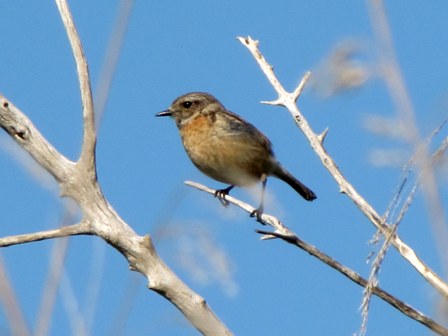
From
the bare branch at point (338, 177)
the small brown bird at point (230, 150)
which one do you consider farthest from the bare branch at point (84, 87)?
the small brown bird at point (230, 150)

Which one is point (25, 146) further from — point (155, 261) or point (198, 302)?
point (198, 302)

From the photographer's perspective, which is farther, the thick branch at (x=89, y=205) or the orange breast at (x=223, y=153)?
the orange breast at (x=223, y=153)

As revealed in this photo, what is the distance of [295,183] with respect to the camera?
595cm

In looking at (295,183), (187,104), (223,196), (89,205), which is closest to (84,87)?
(89,205)

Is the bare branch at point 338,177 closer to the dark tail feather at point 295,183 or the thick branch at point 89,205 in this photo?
the thick branch at point 89,205

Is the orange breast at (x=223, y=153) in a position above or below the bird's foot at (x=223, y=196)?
above

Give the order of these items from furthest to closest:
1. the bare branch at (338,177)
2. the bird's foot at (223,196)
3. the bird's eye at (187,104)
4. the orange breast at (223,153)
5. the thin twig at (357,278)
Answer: the bird's eye at (187,104)
the orange breast at (223,153)
the bird's foot at (223,196)
the bare branch at (338,177)
the thin twig at (357,278)

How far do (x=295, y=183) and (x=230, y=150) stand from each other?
0.56 m

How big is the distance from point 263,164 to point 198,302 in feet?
11.5

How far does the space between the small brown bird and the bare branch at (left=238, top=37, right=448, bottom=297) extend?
→ 1.56 meters

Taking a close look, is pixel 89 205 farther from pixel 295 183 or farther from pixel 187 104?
pixel 187 104

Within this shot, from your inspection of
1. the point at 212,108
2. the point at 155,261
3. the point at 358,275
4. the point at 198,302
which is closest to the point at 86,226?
the point at 155,261

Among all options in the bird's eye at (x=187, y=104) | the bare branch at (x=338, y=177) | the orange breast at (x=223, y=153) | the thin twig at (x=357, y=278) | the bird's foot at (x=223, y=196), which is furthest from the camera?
the bird's eye at (x=187, y=104)

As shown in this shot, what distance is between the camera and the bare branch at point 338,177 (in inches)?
103
